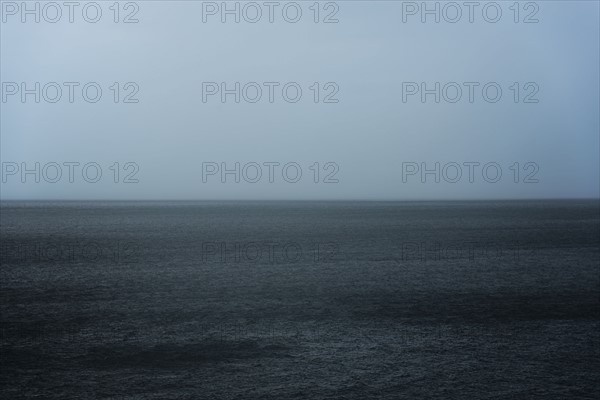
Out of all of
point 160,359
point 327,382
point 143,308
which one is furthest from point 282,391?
point 143,308

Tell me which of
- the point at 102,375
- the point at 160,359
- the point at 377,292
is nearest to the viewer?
the point at 102,375

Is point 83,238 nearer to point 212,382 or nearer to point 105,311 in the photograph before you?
point 105,311

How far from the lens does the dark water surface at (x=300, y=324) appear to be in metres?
4.01

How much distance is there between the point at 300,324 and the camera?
577 cm

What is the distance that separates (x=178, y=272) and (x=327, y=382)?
5566 millimetres

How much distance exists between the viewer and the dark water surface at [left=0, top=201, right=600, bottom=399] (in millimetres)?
4008

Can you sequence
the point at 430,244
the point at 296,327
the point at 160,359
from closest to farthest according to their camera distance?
the point at 160,359
the point at 296,327
the point at 430,244

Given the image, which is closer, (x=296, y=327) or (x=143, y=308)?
(x=296, y=327)

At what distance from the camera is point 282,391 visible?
12.6 feet

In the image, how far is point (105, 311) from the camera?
21.1ft

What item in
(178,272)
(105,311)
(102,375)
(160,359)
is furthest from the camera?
(178,272)

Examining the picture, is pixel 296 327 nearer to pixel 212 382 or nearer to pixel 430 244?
pixel 212 382

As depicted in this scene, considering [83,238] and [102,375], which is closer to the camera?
[102,375]

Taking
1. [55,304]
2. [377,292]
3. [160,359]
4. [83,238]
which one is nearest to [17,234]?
[83,238]
